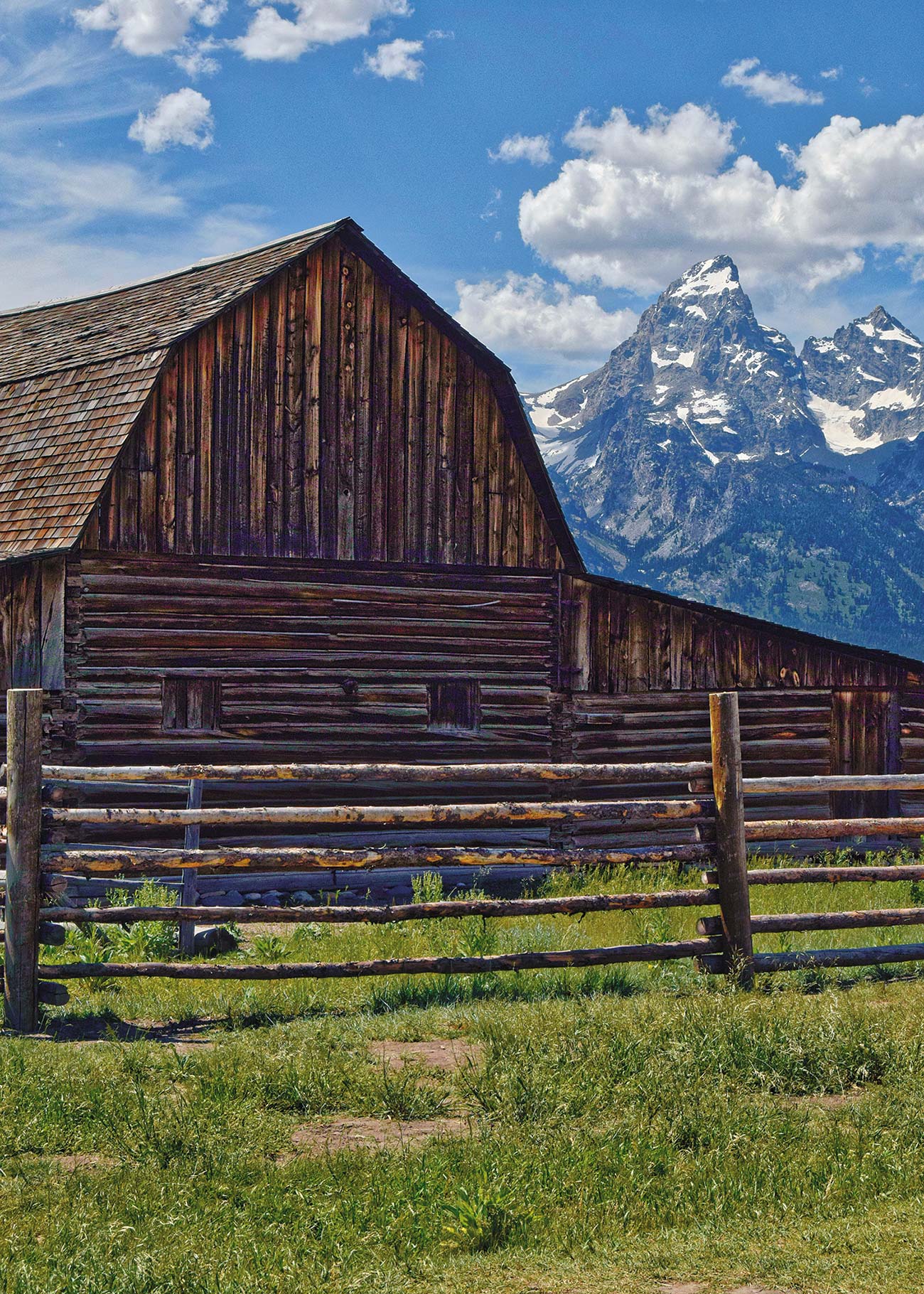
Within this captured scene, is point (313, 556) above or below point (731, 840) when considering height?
above

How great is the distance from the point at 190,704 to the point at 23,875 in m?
8.87

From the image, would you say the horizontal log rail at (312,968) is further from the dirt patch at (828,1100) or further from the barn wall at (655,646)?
the barn wall at (655,646)

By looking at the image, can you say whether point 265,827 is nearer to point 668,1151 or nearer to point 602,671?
point 602,671

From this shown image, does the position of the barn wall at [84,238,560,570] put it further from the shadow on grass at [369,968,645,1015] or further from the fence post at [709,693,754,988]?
the fence post at [709,693,754,988]

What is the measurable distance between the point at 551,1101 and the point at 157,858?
3.25 metres

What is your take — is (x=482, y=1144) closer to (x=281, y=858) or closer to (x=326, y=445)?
(x=281, y=858)

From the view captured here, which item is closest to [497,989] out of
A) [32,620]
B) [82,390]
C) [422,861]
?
[422,861]

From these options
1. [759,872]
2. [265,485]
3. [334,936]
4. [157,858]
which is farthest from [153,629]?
[759,872]

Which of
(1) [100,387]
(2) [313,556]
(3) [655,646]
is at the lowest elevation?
(3) [655,646]

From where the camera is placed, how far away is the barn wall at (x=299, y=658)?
16.1m

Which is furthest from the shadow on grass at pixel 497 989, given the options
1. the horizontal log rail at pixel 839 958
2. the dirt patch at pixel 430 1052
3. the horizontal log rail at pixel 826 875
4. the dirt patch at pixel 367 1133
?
the dirt patch at pixel 367 1133

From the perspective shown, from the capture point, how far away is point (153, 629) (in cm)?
1633

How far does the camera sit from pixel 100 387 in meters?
16.9

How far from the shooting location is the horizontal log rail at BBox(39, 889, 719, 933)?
7.95 metres
